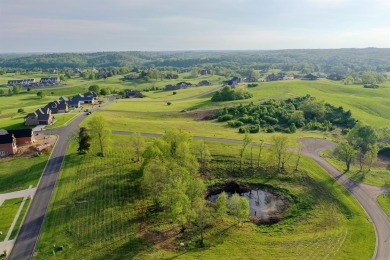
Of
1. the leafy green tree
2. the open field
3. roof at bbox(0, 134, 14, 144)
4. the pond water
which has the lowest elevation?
the pond water

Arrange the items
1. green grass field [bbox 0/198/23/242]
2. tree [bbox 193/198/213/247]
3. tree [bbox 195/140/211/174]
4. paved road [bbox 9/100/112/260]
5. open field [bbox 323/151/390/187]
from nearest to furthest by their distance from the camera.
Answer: paved road [bbox 9/100/112/260] < tree [bbox 193/198/213/247] < green grass field [bbox 0/198/23/242] < open field [bbox 323/151/390/187] < tree [bbox 195/140/211/174]

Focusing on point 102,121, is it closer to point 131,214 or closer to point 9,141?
point 9,141

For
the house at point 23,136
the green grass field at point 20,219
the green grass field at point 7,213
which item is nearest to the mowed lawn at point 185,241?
the green grass field at point 20,219

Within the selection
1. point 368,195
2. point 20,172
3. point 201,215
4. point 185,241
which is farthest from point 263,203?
point 20,172

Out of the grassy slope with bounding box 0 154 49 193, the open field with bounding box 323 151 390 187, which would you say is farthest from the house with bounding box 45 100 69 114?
the open field with bounding box 323 151 390 187

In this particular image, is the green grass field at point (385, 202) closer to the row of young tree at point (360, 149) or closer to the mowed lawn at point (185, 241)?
the mowed lawn at point (185, 241)

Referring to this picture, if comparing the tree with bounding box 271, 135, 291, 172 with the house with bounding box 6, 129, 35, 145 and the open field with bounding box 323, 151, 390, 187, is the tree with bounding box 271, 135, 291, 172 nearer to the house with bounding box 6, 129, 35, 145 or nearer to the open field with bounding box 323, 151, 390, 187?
the open field with bounding box 323, 151, 390, 187

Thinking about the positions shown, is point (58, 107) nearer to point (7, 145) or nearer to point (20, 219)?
point (7, 145)
